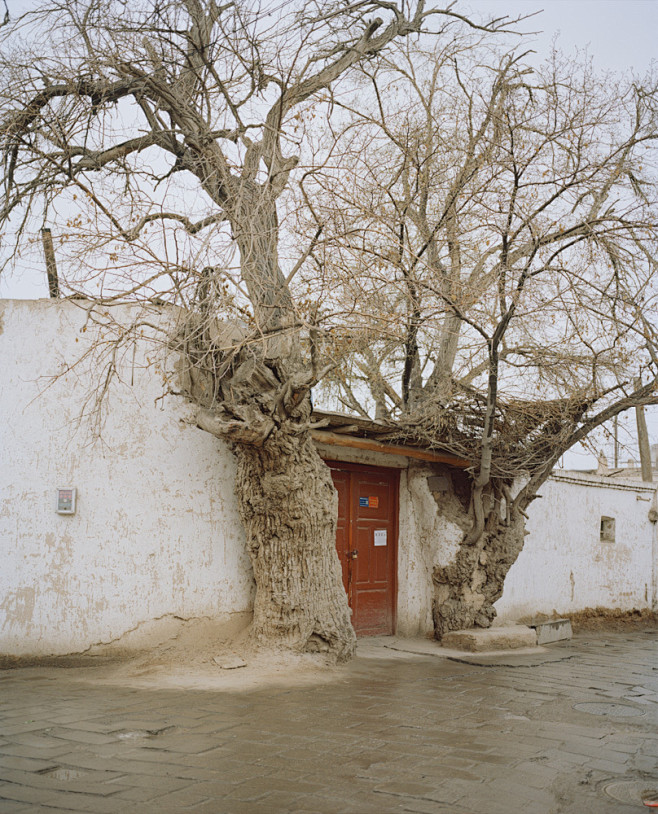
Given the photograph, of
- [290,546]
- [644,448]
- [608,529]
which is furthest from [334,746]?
[644,448]

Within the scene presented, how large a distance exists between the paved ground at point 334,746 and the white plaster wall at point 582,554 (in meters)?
4.36

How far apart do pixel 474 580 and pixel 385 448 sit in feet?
7.36

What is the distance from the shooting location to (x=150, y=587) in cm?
787

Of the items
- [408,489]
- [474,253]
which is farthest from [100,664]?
[474,253]

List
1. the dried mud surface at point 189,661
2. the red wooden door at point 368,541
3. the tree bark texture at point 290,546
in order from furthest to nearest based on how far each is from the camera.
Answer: the red wooden door at point 368,541 → the tree bark texture at point 290,546 → the dried mud surface at point 189,661

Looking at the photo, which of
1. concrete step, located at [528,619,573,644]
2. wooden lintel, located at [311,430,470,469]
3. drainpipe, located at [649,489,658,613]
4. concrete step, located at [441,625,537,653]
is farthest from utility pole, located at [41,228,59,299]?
drainpipe, located at [649,489,658,613]

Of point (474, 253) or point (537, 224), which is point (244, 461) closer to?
point (537, 224)

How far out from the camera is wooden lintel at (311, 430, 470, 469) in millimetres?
8766

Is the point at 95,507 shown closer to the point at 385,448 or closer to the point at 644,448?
the point at 385,448

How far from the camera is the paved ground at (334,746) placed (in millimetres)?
4160

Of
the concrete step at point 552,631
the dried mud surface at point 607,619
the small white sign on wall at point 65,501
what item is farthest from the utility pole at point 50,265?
the dried mud surface at point 607,619

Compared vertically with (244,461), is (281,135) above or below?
above

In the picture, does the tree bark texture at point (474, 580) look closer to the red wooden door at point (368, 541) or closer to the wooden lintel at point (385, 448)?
the red wooden door at point (368, 541)

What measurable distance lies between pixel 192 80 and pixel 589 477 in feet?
31.9
